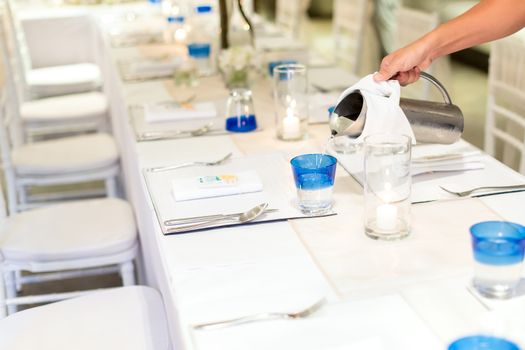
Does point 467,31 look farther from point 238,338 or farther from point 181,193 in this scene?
point 238,338

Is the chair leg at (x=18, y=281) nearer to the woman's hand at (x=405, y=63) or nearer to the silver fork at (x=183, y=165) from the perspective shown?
the silver fork at (x=183, y=165)

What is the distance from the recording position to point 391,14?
6094mm

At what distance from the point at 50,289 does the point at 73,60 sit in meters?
2.28

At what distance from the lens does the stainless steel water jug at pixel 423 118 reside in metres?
1.64

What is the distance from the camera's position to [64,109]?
3904mm

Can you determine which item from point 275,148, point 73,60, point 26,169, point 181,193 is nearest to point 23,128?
point 26,169

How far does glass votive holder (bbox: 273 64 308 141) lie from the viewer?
6.81ft

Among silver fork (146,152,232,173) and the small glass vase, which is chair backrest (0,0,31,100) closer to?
the small glass vase

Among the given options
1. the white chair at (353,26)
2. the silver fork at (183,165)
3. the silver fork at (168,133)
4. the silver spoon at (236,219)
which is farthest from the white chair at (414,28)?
the silver spoon at (236,219)

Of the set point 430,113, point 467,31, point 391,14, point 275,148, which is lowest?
point 391,14

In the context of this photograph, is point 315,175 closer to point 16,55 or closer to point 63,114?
point 63,114

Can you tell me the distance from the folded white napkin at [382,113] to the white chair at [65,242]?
0.94 metres

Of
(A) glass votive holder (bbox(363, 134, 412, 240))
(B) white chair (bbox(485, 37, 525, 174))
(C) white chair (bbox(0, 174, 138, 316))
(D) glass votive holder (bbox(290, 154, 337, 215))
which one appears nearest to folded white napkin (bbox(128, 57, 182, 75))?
(C) white chair (bbox(0, 174, 138, 316))

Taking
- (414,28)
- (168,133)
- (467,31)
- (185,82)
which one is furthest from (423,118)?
(414,28)
